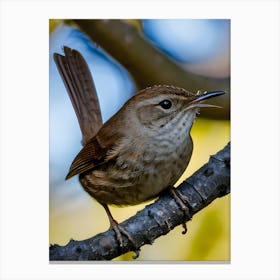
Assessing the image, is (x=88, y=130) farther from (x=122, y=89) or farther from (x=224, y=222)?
(x=224, y=222)

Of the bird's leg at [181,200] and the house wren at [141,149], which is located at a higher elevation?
the house wren at [141,149]

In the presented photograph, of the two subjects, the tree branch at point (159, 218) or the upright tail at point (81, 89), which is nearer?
the tree branch at point (159, 218)

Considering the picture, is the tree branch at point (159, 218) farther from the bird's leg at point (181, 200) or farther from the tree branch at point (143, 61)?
the tree branch at point (143, 61)

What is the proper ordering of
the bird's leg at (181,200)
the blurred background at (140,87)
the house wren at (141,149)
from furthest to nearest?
1. the blurred background at (140,87)
2. the bird's leg at (181,200)
3. the house wren at (141,149)
